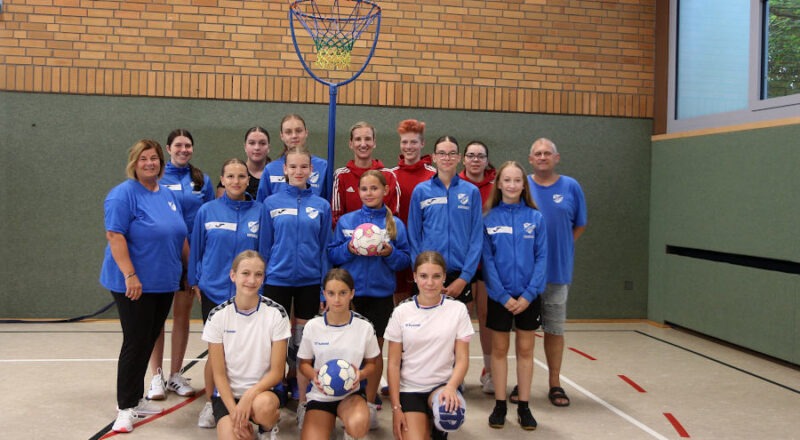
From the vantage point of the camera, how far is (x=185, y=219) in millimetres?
4906

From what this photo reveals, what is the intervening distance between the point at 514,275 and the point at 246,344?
5.50ft

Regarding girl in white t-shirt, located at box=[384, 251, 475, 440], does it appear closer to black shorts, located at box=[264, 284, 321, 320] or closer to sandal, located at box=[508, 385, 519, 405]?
black shorts, located at box=[264, 284, 321, 320]

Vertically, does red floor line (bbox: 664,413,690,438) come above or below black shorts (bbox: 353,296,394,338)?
below

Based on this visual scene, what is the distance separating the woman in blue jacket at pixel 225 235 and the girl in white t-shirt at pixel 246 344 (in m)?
0.51

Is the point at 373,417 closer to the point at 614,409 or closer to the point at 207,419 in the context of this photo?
the point at 207,419

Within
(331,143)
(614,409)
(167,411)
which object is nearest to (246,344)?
(167,411)

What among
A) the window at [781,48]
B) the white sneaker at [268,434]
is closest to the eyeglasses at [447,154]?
the white sneaker at [268,434]

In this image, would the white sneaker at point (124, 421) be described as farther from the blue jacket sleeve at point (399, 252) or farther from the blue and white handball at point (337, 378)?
the blue jacket sleeve at point (399, 252)

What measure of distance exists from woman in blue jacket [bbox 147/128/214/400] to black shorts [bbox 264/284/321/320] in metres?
0.86

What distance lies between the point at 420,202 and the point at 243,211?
115 cm

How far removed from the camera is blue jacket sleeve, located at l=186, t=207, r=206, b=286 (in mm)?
4289

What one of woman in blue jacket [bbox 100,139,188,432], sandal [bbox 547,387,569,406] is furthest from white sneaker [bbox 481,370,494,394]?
woman in blue jacket [bbox 100,139,188,432]

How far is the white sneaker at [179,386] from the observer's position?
15.4ft

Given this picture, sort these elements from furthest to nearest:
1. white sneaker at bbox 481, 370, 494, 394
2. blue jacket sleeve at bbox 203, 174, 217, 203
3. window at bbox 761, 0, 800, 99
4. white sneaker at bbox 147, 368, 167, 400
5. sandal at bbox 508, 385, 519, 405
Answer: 1. window at bbox 761, 0, 800, 99
2. blue jacket sleeve at bbox 203, 174, 217, 203
3. white sneaker at bbox 481, 370, 494, 394
4. sandal at bbox 508, 385, 519, 405
5. white sneaker at bbox 147, 368, 167, 400
